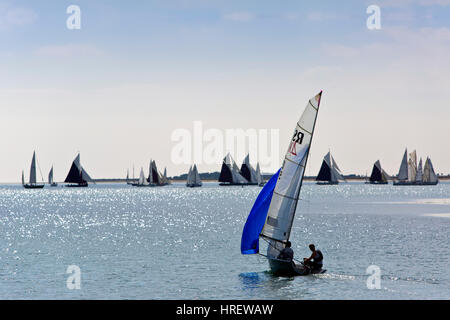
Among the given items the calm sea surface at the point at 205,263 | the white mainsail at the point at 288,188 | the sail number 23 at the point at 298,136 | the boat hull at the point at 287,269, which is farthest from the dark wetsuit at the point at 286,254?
the sail number 23 at the point at 298,136

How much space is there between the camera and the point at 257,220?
3597 cm

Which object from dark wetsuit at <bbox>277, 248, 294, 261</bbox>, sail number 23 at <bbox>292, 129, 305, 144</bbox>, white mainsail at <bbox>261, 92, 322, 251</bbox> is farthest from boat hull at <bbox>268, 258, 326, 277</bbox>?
sail number 23 at <bbox>292, 129, 305, 144</bbox>

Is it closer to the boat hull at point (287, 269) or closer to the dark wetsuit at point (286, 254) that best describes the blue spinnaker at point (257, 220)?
the boat hull at point (287, 269)

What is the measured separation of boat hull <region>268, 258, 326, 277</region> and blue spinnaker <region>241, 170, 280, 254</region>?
4.35 ft

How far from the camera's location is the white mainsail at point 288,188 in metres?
34.5

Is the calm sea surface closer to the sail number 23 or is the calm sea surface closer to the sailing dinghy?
the sailing dinghy

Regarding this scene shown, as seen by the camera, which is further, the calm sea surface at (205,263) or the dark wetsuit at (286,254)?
the dark wetsuit at (286,254)

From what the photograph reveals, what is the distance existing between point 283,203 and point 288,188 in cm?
89

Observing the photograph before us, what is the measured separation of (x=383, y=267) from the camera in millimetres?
42094

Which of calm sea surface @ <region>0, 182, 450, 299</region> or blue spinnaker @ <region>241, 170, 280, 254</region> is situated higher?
blue spinnaker @ <region>241, 170, 280, 254</region>

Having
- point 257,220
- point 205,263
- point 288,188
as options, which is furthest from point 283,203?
point 205,263

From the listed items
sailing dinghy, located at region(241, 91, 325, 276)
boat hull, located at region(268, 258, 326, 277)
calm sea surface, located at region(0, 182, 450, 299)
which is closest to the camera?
calm sea surface, located at region(0, 182, 450, 299)

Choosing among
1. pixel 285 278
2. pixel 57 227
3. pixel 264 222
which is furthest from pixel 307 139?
pixel 57 227

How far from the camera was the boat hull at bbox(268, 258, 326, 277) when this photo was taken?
35.2 m
